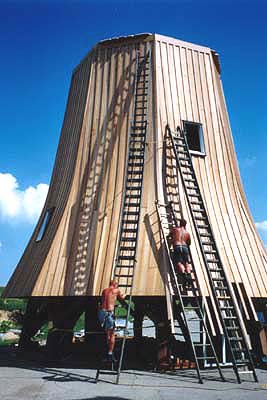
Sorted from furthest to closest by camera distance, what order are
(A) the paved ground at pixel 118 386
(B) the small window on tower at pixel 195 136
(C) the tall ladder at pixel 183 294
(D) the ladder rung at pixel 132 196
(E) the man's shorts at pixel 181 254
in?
(B) the small window on tower at pixel 195 136
(D) the ladder rung at pixel 132 196
(E) the man's shorts at pixel 181 254
(C) the tall ladder at pixel 183 294
(A) the paved ground at pixel 118 386

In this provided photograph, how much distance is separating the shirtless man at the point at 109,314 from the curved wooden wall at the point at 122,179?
1.06 m

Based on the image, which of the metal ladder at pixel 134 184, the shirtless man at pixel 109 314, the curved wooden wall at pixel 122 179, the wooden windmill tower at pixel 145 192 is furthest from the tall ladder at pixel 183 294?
the shirtless man at pixel 109 314

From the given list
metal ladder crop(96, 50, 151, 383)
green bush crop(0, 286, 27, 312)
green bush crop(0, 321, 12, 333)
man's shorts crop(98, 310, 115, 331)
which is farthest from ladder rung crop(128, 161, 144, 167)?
green bush crop(0, 286, 27, 312)

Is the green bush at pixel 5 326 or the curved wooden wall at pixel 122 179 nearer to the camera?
the curved wooden wall at pixel 122 179

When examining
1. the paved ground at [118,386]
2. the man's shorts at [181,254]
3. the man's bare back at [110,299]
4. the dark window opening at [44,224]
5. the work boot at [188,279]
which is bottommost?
the paved ground at [118,386]

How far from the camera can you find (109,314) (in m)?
7.43

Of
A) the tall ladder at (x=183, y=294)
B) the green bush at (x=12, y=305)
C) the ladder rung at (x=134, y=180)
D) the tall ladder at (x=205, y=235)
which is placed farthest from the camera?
the green bush at (x=12, y=305)

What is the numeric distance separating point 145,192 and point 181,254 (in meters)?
1.88

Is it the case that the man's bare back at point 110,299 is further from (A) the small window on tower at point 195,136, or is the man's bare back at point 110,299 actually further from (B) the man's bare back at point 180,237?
(A) the small window on tower at point 195,136

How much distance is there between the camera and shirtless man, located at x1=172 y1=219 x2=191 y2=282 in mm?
8625

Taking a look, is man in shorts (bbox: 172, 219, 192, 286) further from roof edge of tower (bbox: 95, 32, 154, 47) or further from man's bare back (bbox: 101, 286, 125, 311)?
roof edge of tower (bbox: 95, 32, 154, 47)

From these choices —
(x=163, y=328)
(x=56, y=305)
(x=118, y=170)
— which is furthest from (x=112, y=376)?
(x=118, y=170)

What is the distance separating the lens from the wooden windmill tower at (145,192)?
902 cm

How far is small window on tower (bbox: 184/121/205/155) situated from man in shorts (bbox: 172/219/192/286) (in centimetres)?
297
